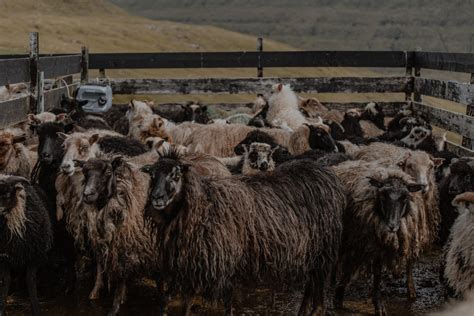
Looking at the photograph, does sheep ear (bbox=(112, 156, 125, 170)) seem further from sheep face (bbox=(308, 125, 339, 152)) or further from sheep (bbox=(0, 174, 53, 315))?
sheep face (bbox=(308, 125, 339, 152))

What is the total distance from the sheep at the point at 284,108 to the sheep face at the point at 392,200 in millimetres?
5627

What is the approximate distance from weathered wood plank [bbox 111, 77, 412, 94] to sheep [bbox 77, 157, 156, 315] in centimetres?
823

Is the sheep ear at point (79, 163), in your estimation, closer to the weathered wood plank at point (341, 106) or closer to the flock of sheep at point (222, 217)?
the flock of sheep at point (222, 217)

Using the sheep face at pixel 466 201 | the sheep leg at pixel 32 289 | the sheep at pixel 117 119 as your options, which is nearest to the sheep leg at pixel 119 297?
the sheep leg at pixel 32 289

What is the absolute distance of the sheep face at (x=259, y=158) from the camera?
370 inches

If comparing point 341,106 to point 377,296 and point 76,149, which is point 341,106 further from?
point 377,296

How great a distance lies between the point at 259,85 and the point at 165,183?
31.5 ft

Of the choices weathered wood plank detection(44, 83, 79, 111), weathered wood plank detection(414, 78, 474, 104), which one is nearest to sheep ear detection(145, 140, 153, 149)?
weathered wood plank detection(44, 83, 79, 111)

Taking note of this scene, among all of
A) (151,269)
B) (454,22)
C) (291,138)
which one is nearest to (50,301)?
(151,269)

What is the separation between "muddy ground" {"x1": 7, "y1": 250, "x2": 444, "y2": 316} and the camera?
739cm

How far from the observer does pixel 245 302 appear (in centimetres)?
761

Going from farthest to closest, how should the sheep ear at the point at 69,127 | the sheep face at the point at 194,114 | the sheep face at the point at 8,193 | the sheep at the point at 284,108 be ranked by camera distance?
the sheep face at the point at 194,114, the sheep at the point at 284,108, the sheep ear at the point at 69,127, the sheep face at the point at 8,193

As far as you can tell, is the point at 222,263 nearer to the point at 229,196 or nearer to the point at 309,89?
the point at 229,196

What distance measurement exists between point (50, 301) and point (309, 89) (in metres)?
9.24
